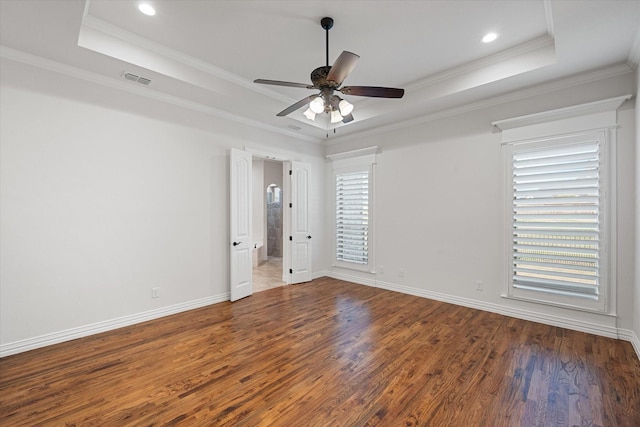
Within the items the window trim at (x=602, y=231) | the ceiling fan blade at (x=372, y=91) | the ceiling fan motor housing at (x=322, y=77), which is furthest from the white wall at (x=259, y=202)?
the window trim at (x=602, y=231)

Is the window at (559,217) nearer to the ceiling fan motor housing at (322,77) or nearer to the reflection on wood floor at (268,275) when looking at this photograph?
the ceiling fan motor housing at (322,77)

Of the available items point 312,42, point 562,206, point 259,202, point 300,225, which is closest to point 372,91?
point 312,42

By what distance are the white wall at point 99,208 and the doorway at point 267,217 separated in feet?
8.13

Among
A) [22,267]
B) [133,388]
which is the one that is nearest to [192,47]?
[22,267]

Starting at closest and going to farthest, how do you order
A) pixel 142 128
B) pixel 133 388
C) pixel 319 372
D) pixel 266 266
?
pixel 133 388
pixel 319 372
pixel 142 128
pixel 266 266

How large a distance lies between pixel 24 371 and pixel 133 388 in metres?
1.16

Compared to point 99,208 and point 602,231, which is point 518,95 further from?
point 99,208

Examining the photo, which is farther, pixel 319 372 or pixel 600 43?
pixel 600 43

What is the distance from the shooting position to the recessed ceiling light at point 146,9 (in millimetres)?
2527

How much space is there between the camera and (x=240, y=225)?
456cm

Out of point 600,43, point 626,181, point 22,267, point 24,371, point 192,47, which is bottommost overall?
point 24,371

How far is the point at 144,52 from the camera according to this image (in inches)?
122

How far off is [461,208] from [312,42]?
309 cm

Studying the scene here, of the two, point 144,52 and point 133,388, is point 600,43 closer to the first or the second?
point 144,52
